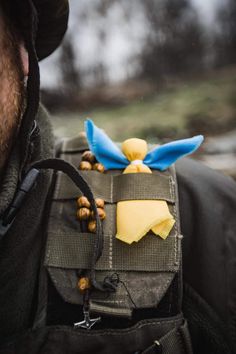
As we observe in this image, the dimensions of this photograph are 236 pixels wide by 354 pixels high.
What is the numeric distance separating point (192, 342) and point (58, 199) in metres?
0.71

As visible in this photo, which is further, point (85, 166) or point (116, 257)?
point (85, 166)

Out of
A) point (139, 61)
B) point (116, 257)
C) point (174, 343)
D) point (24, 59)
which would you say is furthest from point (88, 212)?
point (139, 61)

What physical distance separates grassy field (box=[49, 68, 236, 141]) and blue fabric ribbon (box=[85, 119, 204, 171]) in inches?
153

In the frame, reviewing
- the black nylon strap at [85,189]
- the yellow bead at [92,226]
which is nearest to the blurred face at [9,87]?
the black nylon strap at [85,189]

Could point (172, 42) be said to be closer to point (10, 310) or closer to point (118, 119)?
point (118, 119)

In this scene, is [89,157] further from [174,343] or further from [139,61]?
[139,61]

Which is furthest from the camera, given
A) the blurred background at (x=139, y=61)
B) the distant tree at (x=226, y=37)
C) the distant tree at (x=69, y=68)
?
the distant tree at (x=69, y=68)

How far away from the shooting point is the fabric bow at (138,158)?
145cm

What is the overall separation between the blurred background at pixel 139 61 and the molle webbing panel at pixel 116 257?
17.5ft

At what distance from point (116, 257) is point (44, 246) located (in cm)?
26

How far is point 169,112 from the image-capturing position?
663 centimetres

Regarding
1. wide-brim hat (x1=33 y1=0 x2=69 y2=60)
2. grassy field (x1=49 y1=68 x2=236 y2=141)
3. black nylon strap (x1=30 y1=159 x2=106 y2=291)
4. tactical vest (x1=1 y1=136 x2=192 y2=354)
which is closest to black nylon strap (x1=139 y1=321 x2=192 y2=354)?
tactical vest (x1=1 y1=136 x2=192 y2=354)

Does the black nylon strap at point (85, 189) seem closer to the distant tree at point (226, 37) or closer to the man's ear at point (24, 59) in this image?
the man's ear at point (24, 59)

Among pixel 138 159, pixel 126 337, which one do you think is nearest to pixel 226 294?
pixel 126 337
